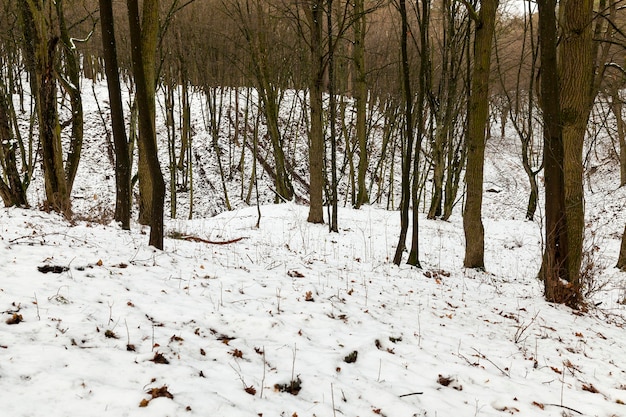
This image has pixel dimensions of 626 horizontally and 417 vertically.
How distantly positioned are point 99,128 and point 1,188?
1922 cm

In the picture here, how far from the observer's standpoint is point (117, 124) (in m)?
7.14

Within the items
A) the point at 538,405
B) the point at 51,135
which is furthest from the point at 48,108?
the point at 538,405

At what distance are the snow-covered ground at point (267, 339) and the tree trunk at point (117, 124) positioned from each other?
1108 millimetres

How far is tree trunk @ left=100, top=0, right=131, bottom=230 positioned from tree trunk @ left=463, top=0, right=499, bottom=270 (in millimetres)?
6934

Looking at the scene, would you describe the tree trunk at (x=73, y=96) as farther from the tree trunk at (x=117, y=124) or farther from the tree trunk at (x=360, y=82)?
the tree trunk at (x=360, y=82)

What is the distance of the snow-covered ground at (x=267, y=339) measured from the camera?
2.41 m

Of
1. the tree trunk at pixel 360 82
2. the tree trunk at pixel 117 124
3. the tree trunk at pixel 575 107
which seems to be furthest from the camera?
the tree trunk at pixel 360 82

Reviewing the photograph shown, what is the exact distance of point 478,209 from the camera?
28.0 feet

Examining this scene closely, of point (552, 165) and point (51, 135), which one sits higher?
point (51, 135)

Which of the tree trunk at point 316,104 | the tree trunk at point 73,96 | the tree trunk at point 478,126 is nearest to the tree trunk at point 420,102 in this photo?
the tree trunk at point 478,126

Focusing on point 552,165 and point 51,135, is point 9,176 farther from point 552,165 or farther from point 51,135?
point 552,165

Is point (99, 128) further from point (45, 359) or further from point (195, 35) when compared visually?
point (45, 359)

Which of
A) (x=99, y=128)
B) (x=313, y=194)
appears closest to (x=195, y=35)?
(x=99, y=128)

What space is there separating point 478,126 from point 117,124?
7.17 meters
